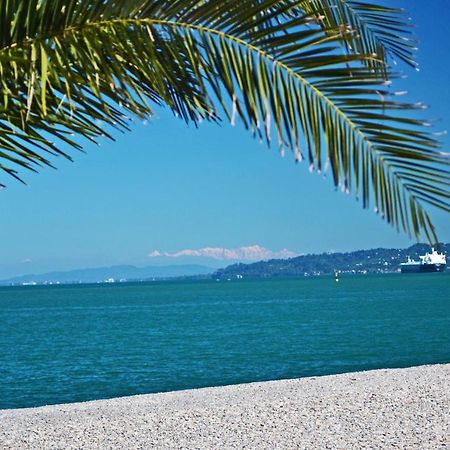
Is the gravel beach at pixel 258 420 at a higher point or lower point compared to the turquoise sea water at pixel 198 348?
higher

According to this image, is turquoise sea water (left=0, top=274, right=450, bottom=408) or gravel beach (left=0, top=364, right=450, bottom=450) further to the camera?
turquoise sea water (left=0, top=274, right=450, bottom=408)

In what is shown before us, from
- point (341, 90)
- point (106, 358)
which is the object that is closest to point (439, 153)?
point (341, 90)

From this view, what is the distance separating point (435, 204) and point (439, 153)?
0.40ft

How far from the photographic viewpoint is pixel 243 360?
34.0 m

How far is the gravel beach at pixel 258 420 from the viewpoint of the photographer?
26.3ft

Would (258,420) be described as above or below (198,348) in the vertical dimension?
above

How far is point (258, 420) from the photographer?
8.96 metres

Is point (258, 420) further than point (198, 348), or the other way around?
point (198, 348)

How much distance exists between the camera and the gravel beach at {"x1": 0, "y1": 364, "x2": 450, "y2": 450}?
8031 millimetres

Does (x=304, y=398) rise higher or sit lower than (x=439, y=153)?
lower

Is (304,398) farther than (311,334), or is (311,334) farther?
(311,334)

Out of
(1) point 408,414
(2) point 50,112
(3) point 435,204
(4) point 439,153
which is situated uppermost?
(2) point 50,112

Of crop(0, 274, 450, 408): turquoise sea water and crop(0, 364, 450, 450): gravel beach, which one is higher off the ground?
crop(0, 364, 450, 450): gravel beach

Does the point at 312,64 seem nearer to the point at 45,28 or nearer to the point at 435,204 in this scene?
the point at 435,204
